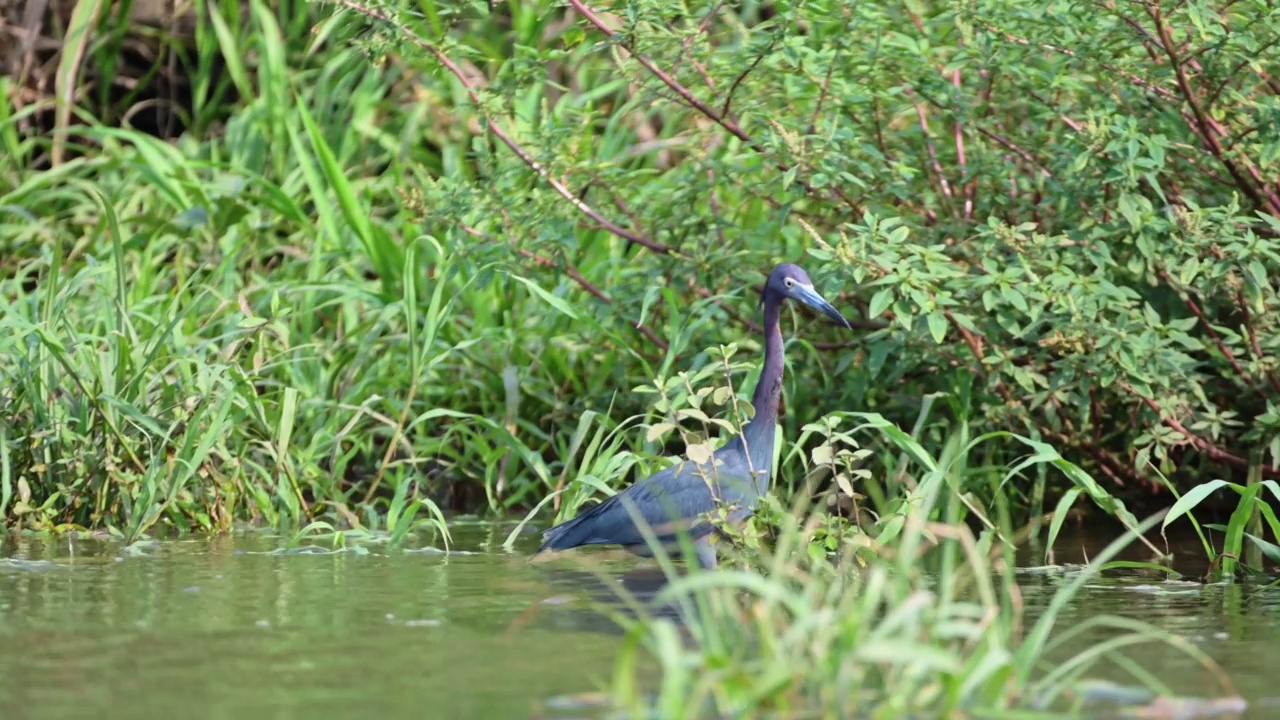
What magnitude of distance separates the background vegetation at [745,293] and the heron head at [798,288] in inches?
3.9

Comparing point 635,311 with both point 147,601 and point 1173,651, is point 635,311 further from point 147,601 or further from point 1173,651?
point 1173,651

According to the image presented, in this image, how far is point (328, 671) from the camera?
13.4 ft

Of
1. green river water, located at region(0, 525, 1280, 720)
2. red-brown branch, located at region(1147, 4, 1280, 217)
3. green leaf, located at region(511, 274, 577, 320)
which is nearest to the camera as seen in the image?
green river water, located at region(0, 525, 1280, 720)

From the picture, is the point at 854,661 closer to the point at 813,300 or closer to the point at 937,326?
the point at 937,326

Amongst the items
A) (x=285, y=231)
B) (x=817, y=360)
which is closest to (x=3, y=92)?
(x=285, y=231)

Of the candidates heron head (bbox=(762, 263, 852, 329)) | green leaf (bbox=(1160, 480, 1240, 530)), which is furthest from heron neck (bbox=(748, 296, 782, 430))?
green leaf (bbox=(1160, 480, 1240, 530))

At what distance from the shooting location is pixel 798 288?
6.20 m

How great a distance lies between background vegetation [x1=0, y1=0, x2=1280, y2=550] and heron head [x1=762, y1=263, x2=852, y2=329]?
98mm

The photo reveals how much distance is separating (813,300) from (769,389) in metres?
0.35

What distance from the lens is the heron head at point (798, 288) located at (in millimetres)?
6180

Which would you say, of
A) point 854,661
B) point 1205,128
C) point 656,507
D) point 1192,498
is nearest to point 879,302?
point 656,507

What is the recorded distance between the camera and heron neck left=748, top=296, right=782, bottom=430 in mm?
6137

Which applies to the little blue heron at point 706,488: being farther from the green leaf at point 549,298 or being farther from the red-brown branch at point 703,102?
the green leaf at point 549,298

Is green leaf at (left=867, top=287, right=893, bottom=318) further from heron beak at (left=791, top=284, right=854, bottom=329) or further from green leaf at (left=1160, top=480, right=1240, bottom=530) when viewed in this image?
green leaf at (left=1160, top=480, right=1240, bottom=530)
